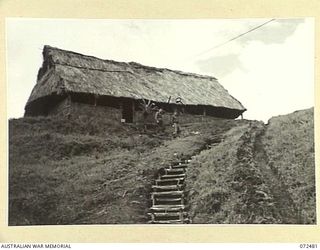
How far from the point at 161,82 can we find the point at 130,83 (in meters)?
0.11

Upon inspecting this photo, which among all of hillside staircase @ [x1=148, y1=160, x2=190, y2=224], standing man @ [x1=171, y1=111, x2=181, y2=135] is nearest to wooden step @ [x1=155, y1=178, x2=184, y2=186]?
hillside staircase @ [x1=148, y1=160, x2=190, y2=224]

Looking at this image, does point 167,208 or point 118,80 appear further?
point 118,80

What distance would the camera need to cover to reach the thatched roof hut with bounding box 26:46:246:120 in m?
1.94

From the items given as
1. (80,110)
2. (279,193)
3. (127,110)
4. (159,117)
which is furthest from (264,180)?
(80,110)

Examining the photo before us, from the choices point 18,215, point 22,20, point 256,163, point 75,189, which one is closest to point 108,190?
point 75,189

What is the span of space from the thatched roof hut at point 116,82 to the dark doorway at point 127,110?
0.02 metres

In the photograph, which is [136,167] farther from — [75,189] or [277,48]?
[277,48]

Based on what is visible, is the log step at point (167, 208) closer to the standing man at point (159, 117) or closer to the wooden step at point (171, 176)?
the wooden step at point (171, 176)

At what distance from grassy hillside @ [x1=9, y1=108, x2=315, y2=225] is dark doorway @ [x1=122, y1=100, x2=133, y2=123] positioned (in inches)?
2.7

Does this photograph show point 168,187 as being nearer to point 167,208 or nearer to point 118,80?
point 167,208

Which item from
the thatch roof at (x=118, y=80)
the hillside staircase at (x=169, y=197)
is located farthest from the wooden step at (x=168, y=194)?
the thatch roof at (x=118, y=80)

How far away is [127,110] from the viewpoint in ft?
6.79

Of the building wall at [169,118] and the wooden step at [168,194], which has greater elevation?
the building wall at [169,118]

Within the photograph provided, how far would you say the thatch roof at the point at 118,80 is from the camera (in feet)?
6.38
